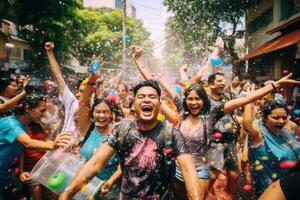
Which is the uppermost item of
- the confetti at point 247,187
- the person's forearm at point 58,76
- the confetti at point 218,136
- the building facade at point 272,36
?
the building facade at point 272,36

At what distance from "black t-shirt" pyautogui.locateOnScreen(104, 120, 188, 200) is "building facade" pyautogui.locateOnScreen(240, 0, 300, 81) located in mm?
9270

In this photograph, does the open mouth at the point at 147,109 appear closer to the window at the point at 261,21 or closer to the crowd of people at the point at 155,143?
the crowd of people at the point at 155,143

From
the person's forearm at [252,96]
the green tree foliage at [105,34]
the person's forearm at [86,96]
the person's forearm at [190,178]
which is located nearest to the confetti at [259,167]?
the person's forearm at [252,96]

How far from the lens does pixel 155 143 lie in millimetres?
2594

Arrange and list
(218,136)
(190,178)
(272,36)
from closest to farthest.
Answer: (190,178) < (218,136) < (272,36)

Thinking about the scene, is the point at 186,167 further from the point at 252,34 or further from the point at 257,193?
the point at 252,34

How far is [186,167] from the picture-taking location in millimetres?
2531

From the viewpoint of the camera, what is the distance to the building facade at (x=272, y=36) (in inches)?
570

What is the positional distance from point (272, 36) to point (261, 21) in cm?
388

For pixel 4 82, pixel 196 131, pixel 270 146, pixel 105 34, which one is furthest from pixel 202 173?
pixel 105 34

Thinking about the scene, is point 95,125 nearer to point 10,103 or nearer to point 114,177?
point 114,177

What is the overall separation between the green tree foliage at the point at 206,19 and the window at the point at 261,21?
41.8 inches

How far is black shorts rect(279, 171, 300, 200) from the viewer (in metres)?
1.50

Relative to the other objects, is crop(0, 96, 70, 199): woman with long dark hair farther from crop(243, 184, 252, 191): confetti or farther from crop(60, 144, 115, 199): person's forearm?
crop(243, 184, 252, 191): confetti
